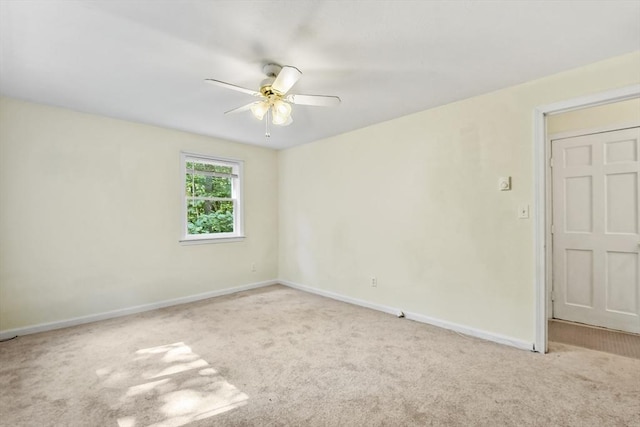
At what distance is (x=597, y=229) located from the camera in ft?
10.3

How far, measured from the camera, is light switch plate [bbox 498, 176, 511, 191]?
8.84 ft

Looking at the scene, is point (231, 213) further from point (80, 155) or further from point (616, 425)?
point (616, 425)

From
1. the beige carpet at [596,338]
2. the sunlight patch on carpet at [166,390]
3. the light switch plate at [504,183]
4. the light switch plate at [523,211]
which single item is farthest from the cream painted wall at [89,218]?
the beige carpet at [596,338]

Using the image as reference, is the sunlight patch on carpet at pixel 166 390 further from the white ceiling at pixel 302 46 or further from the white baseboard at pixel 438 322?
the white ceiling at pixel 302 46

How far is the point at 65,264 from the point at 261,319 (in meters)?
2.18

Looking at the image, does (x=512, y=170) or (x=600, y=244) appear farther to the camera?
(x=600, y=244)

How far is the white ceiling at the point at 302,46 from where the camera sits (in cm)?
166

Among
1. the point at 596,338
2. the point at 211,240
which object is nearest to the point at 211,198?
the point at 211,240

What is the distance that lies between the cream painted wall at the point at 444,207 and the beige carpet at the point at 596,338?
0.60m

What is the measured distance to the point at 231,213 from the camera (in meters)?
4.70

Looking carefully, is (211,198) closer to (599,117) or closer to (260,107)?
(260,107)

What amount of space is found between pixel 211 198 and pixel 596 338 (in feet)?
15.5

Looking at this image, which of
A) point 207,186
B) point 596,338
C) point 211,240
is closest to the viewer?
point 596,338

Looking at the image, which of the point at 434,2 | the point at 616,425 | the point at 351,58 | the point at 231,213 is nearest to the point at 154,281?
the point at 231,213
